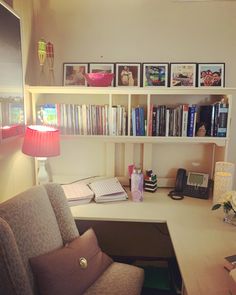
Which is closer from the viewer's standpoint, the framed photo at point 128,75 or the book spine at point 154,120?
the book spine at point 154,120

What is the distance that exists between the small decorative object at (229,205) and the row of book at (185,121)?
53 cm

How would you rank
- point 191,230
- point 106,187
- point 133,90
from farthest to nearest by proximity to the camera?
point 106,187
point 133,90
point 191,230

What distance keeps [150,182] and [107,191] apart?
376 millimetres

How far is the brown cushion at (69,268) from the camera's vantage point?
1.06 meters

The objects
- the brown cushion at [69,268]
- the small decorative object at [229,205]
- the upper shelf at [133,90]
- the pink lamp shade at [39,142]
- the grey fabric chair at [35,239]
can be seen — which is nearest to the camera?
the grey fabric chair at [35,239]

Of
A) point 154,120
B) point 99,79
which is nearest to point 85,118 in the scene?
point 99,79

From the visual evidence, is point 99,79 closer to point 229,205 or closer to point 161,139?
point 161,139

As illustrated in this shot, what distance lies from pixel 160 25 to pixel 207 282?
5.82 ft

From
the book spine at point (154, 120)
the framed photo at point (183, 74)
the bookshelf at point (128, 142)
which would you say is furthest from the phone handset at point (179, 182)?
the framed photo at point (183, 74)

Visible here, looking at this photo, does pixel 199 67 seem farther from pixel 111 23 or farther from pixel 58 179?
pixel 58 179

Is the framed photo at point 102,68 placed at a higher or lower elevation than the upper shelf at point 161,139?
higher

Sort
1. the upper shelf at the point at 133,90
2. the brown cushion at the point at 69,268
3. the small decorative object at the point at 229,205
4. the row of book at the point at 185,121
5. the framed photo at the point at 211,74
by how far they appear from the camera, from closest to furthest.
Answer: the brown cushion at the point at 69,268
the small decorative object at the point at 229,205
the upper shelf at the point at 133,90
the row of book at the point at 185,121
the framed photo at the point at 211,74

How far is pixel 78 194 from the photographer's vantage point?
5.75 feet

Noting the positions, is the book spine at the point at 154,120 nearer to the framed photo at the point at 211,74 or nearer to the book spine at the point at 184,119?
the book spine at the point at 184,119
